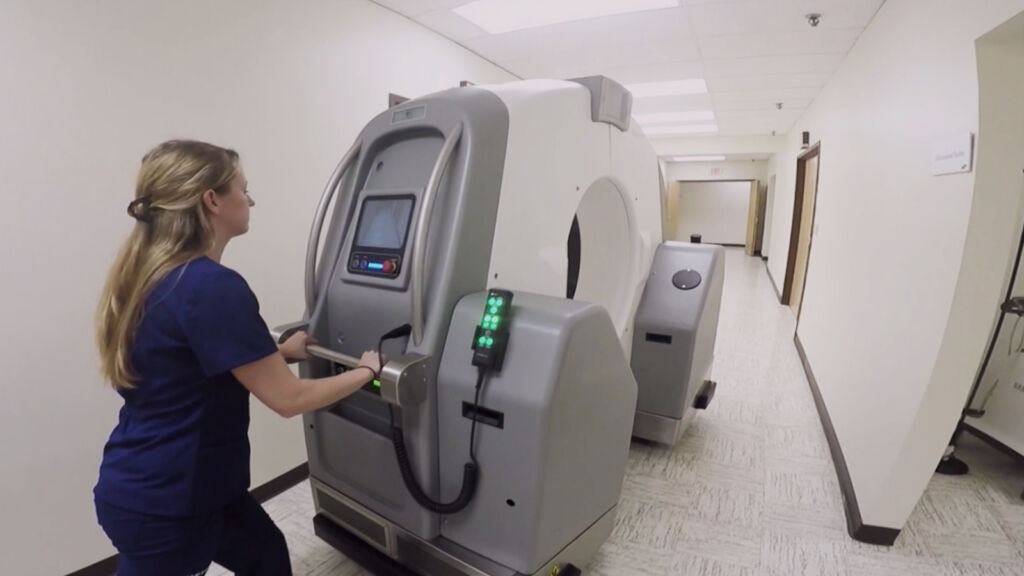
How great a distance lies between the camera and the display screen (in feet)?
4.61

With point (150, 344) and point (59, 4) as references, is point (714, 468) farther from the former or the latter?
point (59, 4)

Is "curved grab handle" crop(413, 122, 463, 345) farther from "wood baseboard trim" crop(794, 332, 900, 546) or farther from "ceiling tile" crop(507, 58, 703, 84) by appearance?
"ceiling tile" crop(507, 58, 703, 84)

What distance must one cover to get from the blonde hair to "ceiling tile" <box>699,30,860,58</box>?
352 centimetres

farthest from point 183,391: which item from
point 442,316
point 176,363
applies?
point 442,316

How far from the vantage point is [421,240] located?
1.23 m

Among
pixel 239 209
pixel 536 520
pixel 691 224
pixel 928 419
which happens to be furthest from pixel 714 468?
pixel 691 224

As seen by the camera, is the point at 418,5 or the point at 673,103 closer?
the point at 418,5

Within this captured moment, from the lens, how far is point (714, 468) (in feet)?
8.09

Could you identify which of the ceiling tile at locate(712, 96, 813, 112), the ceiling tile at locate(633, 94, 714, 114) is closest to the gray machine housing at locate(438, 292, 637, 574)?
the ceiling tile at locate(633, 94, 714, 114)

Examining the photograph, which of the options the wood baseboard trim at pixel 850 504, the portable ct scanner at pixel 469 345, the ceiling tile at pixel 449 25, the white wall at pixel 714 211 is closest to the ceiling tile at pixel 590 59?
the ceiling tile at pixel 449 25

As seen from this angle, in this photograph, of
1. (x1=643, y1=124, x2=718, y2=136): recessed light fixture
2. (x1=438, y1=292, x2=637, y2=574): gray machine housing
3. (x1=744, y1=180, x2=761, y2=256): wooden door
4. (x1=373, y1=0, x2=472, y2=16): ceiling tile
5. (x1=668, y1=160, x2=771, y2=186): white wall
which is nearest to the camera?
(x1=438, y1=292, x2=637, y2=574): gray machine housing

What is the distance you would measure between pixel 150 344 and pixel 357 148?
90 centimetres

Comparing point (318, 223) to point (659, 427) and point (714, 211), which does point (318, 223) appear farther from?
point (714, 211)

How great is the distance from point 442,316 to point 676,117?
6446 millimetres
